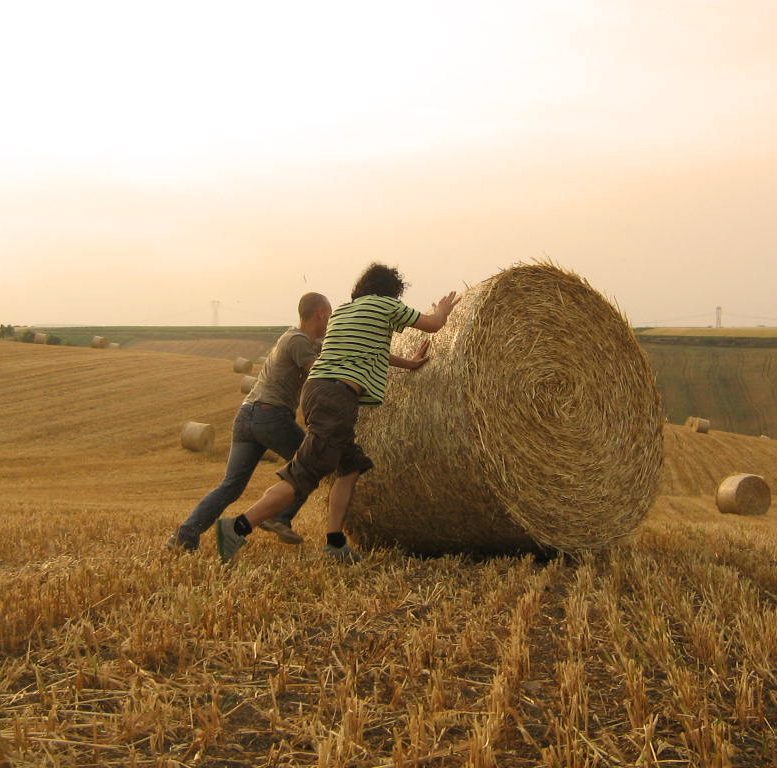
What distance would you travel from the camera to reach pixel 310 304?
17.4ft

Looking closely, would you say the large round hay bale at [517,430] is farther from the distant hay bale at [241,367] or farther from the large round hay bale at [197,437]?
the distant hay bale at [241,367]

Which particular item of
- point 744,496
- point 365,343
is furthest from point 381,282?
point 744,496

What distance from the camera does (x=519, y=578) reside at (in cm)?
440

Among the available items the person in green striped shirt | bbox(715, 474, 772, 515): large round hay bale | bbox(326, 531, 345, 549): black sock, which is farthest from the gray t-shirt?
bbox(715, 474, 772, 515): large round hay bale

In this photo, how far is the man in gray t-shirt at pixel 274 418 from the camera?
Result: 521 centimetres

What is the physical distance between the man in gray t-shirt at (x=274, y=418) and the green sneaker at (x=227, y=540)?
0.49 meters

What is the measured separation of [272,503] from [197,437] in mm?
13031

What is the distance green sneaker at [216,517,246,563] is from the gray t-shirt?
3.04 ft

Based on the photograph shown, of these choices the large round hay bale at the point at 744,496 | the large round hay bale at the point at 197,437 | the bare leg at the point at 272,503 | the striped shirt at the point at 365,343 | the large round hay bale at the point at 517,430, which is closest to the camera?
the bare leg at the point at 272,503

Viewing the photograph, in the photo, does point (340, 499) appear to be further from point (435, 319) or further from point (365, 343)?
point (435, 319)

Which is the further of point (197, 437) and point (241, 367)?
point (241, 367)

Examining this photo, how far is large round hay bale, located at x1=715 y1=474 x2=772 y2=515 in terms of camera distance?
1406 centimetres

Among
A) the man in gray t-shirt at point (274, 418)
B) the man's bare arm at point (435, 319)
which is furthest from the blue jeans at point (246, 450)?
the man's bare arm at point (435, 319)

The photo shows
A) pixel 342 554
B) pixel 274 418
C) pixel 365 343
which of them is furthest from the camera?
pixel 274 418
